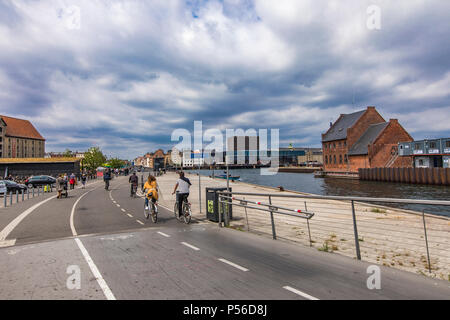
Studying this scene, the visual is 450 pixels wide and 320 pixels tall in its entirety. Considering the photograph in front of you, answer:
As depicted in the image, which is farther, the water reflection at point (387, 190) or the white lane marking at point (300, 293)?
the water reflection at point (387, 190)

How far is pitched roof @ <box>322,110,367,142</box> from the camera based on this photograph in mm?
70875

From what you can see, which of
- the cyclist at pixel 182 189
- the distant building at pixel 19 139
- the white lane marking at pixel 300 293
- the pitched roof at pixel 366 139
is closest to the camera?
the white lane marking at pixel 300 293

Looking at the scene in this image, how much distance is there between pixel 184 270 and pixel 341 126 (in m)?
77.2

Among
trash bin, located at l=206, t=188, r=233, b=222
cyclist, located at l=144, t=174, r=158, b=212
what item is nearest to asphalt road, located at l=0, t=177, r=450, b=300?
trash bin, located at l=206, t=188, r=233, b=222

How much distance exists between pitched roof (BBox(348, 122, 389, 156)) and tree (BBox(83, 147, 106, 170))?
75.6 m

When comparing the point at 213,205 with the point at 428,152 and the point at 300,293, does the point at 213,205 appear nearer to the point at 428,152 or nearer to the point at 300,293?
the point at 300,293

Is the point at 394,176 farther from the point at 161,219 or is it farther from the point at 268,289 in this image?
the point at 268,289

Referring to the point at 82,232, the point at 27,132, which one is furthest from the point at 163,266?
the point at 27,132

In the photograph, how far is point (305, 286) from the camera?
461 centimetres

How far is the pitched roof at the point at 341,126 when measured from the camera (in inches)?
2790

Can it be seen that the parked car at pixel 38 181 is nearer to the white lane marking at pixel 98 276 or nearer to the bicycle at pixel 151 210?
the bicycle at pixel 151 210

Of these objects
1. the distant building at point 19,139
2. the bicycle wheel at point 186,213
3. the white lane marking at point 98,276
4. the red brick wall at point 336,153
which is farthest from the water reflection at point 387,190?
the distant building at point 19,139

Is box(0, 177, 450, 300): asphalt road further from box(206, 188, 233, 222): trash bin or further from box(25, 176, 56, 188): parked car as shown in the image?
box(25, 176, 56, 188): parked car

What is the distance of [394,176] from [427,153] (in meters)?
8.12
